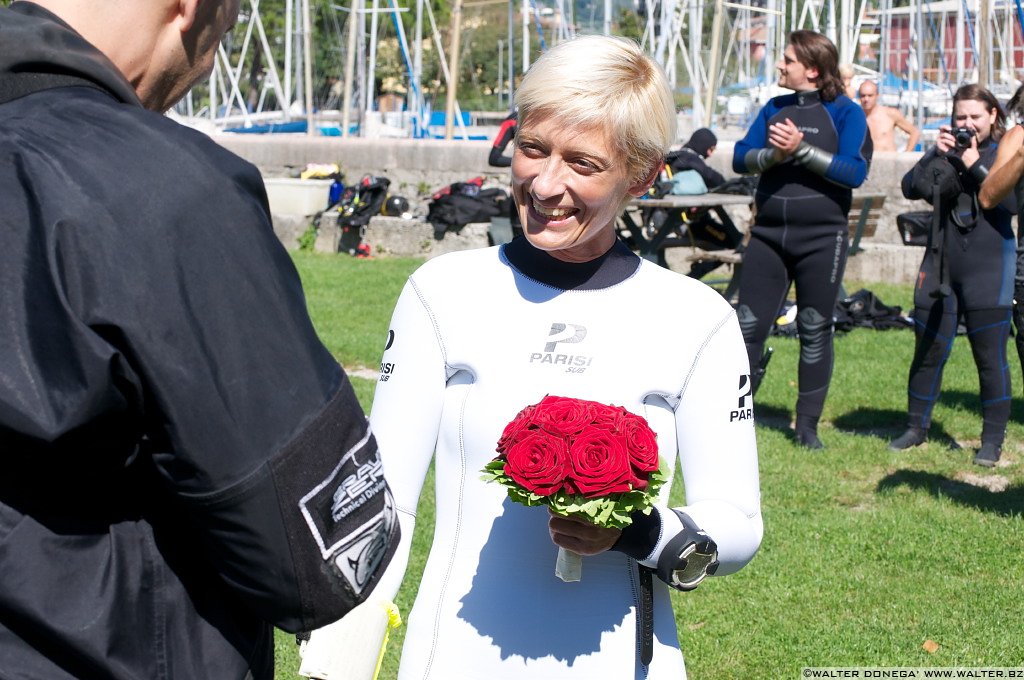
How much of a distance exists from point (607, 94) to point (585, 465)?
80 centimetres

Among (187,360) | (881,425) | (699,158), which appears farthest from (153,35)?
(699,158)

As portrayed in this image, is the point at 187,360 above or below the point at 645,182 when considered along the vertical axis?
below

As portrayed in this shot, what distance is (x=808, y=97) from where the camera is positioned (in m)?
7.79

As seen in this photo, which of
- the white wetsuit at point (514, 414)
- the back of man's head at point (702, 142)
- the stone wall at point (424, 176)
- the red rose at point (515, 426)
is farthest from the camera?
the stone wall at point (424, 176)

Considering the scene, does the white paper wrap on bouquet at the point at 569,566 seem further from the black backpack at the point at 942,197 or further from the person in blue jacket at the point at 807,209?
the black backpack at the point at 942,197

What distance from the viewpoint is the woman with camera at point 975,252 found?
741 cm

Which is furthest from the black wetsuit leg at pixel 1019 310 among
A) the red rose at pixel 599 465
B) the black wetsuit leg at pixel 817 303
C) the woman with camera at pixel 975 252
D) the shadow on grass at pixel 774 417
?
the red rose at pixel 599 465

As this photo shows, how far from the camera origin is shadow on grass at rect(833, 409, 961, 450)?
8.12 m

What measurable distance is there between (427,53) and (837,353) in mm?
54190

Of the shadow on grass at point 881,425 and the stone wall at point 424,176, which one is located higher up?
the stone wall at point 424,176

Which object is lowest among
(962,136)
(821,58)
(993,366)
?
(993,366)

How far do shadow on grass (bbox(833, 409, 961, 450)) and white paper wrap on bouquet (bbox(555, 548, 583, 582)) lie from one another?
6172mm

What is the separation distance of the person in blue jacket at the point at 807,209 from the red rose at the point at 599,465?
18.4ft

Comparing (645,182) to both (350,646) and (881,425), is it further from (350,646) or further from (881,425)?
(881,425)
